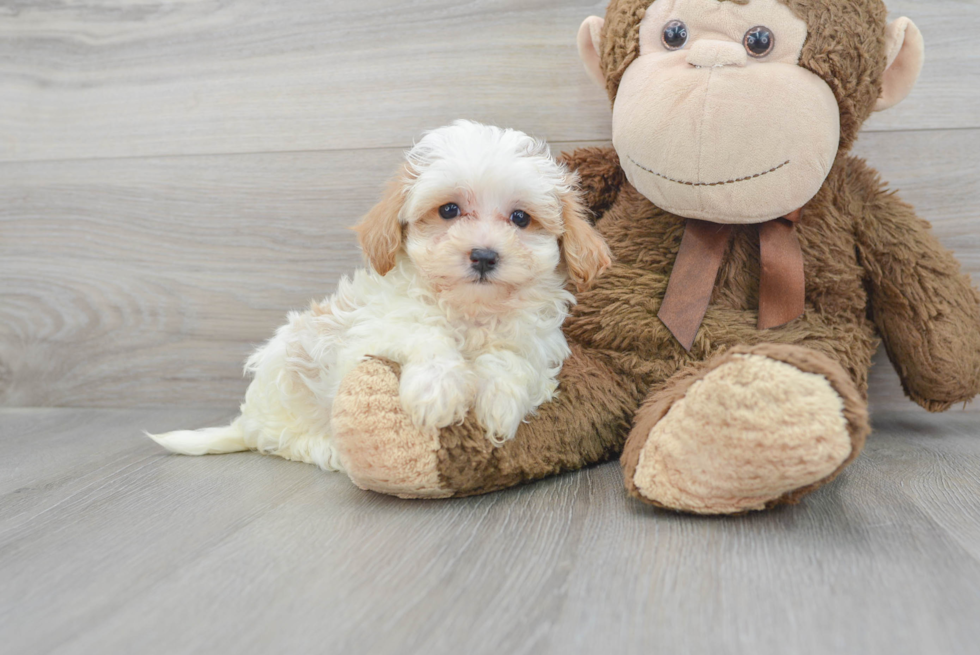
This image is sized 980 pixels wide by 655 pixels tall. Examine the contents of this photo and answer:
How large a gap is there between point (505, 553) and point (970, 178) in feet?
3.83

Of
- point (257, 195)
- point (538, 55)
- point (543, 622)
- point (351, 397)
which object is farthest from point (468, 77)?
point (543, 622)

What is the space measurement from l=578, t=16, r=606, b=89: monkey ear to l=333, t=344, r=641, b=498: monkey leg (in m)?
0.57

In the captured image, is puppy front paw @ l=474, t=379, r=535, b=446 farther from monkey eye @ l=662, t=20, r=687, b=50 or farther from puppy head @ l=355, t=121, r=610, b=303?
monkey eye @ l=662, t=20, r=687, b=50

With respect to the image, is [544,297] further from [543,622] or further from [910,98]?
[910,98]

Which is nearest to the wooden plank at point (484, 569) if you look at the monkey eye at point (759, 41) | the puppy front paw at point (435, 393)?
the puppy front paw at point (435, 393)

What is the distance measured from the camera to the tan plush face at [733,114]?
981 millimetres

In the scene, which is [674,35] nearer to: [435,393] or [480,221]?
[480,221]

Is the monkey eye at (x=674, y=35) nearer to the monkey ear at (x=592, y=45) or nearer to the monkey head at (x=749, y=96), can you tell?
the monkey head at (x=749, y=96)

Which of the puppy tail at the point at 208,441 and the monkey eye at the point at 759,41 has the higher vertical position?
the monkey eye at the point at 759,41

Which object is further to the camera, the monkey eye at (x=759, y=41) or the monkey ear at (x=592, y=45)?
the monkey ear at (x=592, y=45)

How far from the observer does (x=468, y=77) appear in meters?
1.46

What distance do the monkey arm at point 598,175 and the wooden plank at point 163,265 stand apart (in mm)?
177

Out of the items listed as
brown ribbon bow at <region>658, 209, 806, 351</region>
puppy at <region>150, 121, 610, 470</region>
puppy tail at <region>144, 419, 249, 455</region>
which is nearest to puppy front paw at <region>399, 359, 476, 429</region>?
puppy at <region>150, 121, 610, 470</region>

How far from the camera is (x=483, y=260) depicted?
947mm
